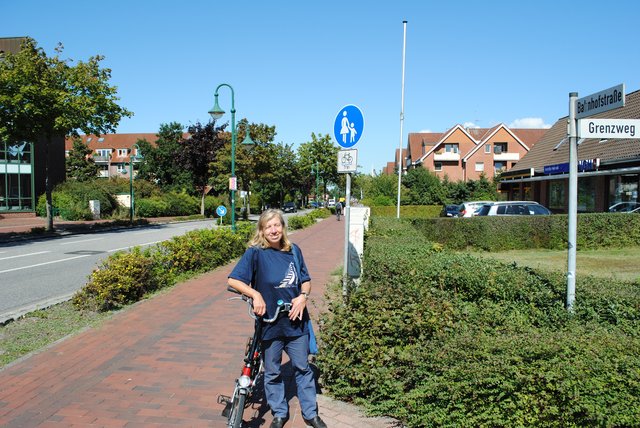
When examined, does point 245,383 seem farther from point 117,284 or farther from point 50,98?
point 50,98

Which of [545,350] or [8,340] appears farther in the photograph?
[8,340]

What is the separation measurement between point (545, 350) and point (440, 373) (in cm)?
73

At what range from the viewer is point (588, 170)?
23891mm

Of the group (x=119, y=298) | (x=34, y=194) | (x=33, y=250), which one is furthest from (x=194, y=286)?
(x=34, y=194)

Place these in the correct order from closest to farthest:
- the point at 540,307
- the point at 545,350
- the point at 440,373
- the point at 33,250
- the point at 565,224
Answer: the point at 545,350
the point at 440,373
the point at 540,307
the point at 565,224
the point at 33,250

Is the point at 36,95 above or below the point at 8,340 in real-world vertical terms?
above

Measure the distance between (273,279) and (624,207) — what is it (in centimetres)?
2136

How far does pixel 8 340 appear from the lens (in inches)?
239

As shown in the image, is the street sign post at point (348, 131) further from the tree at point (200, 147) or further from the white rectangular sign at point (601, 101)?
the tree at point (200, 147)

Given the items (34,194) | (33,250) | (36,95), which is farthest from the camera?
(34,194)

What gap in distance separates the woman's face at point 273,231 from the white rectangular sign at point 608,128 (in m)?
2.84

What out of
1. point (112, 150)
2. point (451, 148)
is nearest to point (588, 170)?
point (451, 148)

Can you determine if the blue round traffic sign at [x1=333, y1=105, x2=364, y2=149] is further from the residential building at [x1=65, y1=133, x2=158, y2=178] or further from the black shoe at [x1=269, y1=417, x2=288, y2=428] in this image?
the residential building at [x1=65, y1=133, x2=158, y2=178]

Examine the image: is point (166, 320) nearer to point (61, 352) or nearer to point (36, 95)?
point (61, 352)
